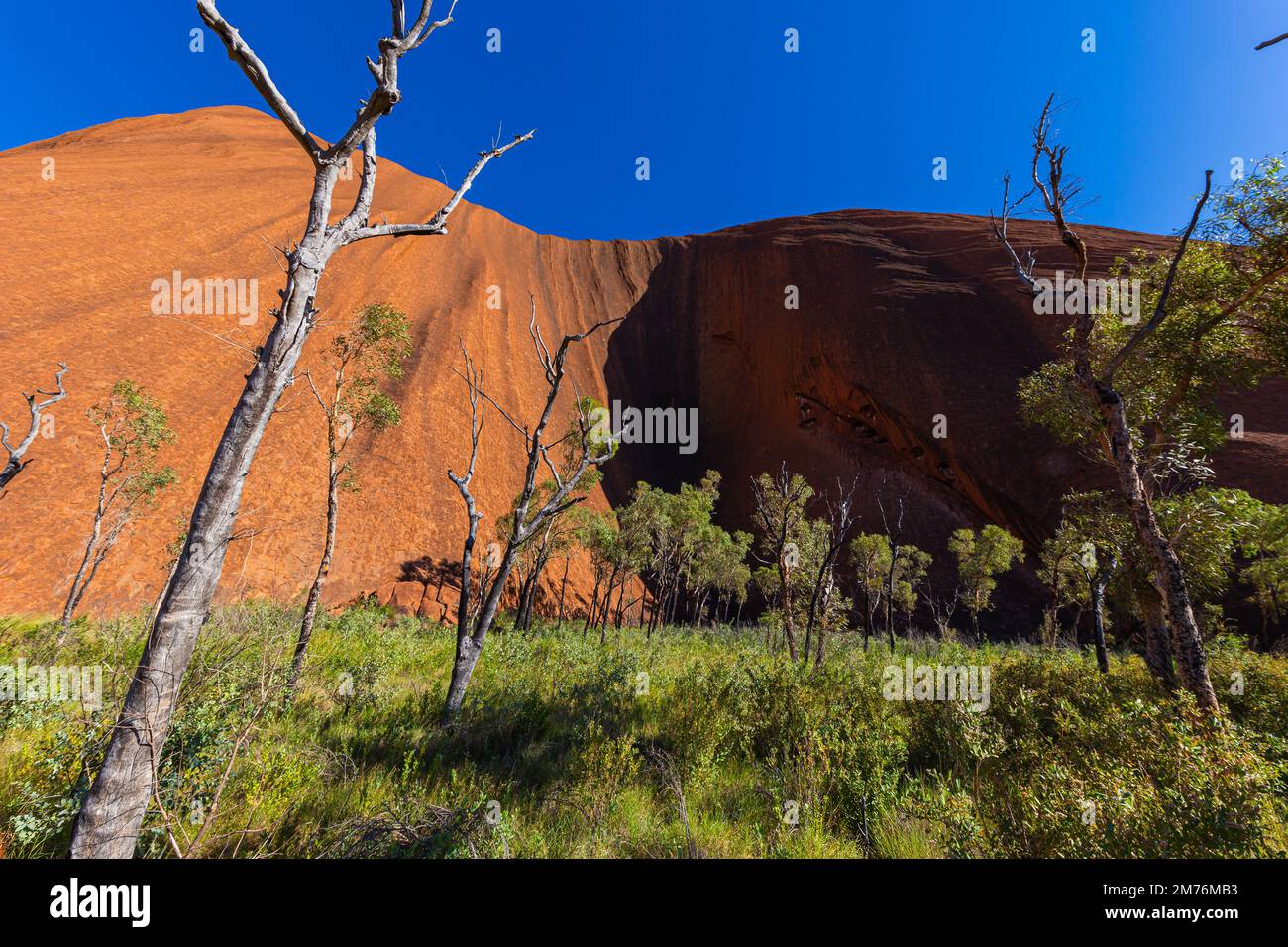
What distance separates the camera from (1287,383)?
27.8 m

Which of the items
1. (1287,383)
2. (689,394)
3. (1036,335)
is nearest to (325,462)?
(689,394)

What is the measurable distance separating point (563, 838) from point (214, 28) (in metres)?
6.05

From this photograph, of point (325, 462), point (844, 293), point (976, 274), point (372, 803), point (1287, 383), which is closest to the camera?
point (372, 803)

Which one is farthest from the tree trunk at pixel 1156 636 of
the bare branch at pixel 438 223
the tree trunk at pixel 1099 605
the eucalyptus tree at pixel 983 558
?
the eucalyptus tree at pixel 983 558

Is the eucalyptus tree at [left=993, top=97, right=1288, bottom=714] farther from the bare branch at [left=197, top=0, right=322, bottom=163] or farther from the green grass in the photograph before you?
the bare branch at [left=197, top=0, right=322, bottom=163]

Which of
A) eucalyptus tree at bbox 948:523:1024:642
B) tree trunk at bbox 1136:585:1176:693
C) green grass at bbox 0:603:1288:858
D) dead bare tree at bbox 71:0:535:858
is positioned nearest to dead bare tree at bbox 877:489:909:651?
eucalyptus tree at bbox 948:523:1024:642

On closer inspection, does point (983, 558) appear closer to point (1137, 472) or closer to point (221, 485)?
point (1137, 472)

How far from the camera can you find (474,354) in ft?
116

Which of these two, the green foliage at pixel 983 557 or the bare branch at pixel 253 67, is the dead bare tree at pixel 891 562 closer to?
the green foliage at pixel 983 557

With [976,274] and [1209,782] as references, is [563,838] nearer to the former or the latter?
[1209,782]

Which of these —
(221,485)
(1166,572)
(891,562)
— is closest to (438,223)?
(221,485)

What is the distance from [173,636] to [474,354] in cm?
3623

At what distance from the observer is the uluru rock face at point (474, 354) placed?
66.4 feet

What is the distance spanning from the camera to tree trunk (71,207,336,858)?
2.30m
